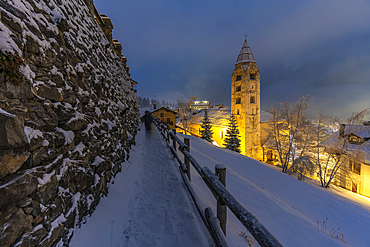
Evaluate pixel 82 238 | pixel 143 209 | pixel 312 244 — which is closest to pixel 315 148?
pixel 312 244

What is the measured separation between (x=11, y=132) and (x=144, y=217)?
2555 millimetres

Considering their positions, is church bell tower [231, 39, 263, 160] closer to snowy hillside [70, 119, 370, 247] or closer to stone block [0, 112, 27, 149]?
snowy hillside [70, 119, 370, 247]

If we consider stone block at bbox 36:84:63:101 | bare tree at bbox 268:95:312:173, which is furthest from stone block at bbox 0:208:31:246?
bare tree at bbox 268:95:312:173

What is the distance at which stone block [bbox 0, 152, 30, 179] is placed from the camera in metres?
1.45

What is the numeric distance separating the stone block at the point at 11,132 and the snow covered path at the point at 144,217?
5.64 ft

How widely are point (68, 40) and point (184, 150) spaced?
11.9ft

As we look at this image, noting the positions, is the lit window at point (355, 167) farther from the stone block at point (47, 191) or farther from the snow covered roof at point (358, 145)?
the stone block at point (47, 191)

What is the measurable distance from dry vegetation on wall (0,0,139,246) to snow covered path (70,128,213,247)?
317 millimetres

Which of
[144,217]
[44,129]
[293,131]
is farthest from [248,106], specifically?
[44,129]

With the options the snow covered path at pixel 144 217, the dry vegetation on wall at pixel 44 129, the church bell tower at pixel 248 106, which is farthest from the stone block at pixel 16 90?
the church bell tower at pixel 248 106

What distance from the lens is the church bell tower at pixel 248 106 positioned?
34438 mm

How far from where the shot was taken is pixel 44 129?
2074 millimetres

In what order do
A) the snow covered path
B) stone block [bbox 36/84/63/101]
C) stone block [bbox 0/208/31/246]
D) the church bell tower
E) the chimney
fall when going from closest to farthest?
stone block [bbox 0/208/31/246] → stone block [bbox 36/84/63/101] → the snow covered path → the chimney → the church bell tower

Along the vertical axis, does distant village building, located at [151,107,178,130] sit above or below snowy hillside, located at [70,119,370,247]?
above
